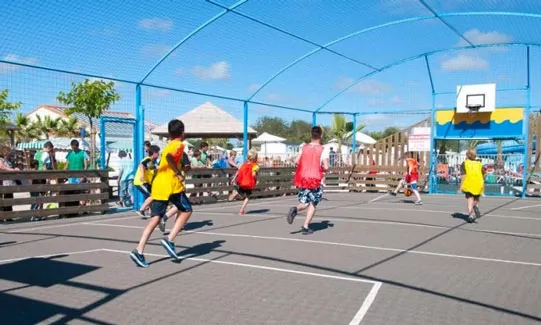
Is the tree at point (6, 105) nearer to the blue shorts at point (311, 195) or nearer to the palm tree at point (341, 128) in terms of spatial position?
the blue shorts at point (311, 195)

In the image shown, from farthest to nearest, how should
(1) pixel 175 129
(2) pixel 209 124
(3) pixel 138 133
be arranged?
(2) pixel 209 124 → (3) pixel 138 133 → (1) pixel 175 129

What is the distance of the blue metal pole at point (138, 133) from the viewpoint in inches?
510

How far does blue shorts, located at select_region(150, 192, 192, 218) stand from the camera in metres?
6.58

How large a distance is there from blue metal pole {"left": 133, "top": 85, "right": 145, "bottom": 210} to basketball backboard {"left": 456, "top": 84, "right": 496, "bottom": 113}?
1304cm

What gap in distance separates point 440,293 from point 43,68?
899 centimetres

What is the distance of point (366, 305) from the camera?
4895 mm

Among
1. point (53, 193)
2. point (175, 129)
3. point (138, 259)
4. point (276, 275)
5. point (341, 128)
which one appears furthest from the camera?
point (341, 128)

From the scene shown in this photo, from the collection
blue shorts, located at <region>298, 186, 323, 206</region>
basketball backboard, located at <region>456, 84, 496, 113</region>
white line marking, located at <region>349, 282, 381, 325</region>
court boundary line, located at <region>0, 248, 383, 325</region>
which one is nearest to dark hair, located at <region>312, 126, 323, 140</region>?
blue shorts, located at <region>298, 186, 323, 206</region>

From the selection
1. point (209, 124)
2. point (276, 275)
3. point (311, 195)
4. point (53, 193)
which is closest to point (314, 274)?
point (276, 275)

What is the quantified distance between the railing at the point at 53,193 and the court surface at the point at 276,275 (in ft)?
2.30

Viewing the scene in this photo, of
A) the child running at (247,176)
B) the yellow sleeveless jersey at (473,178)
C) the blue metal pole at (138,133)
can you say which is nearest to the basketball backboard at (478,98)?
the yellow sleeveless jersey at (473,178)

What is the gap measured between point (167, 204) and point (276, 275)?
5.59ft

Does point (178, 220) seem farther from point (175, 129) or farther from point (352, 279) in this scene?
point (352, 279)

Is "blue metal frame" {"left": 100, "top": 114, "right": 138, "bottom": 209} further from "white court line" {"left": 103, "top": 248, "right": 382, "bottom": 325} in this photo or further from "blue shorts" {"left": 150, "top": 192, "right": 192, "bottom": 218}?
"blue shorts" {"left": 150, "top": 192, "right": 192, "bottom": 218}
